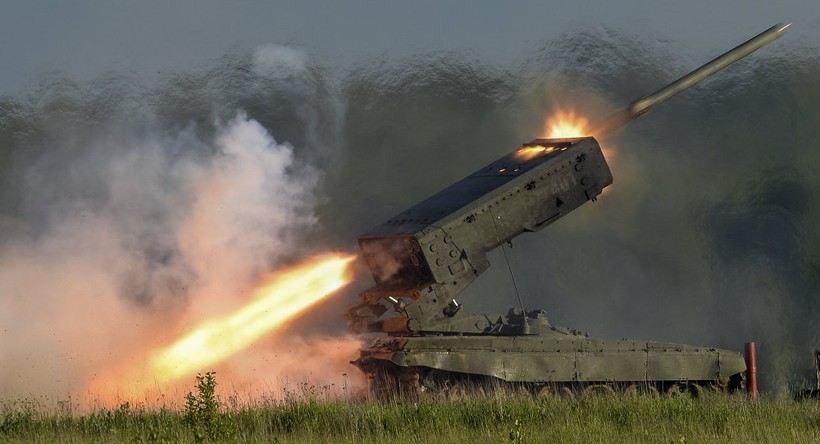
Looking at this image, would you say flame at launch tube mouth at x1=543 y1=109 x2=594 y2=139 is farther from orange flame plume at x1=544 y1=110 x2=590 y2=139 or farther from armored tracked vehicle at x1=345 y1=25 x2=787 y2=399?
armored tracked vehicle at x1=345 y1=25 x2=787 y2=399

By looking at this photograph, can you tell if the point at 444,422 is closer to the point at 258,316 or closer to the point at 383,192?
the point at 258,316

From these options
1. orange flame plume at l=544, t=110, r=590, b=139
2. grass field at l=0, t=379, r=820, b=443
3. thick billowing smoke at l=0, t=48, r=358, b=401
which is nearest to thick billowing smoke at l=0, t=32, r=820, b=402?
thick billowing smoke at l=0, t=48, r=358, b=401

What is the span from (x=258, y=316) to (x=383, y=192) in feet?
22.1

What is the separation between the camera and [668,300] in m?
31.0

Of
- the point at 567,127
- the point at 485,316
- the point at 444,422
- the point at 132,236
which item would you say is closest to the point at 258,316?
the point at 132,236

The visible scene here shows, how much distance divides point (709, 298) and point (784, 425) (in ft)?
43.7

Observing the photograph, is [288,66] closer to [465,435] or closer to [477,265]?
[477,265]

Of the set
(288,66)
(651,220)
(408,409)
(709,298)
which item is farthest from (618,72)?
(408,409)

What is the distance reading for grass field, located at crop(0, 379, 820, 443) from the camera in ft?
54.4

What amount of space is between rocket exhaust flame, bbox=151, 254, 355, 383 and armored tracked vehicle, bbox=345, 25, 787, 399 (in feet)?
3.26

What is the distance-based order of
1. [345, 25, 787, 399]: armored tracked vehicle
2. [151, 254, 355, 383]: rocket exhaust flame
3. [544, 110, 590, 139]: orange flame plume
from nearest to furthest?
[345, 25, 787, 399]: armored tracked vehicle < [151, 254, 355, 383]: rocket exhaust flame < [544, 110, 590, 139]: orange flame plume

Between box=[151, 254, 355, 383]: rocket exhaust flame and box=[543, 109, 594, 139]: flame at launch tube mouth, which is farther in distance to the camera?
box=[543, 109, 594, 139]: flame at launch tube mouth

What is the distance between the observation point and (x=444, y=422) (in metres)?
18.1

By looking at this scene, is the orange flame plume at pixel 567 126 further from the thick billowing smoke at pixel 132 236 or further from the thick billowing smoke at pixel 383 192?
the thick billowing smoke at pixel 132 236
